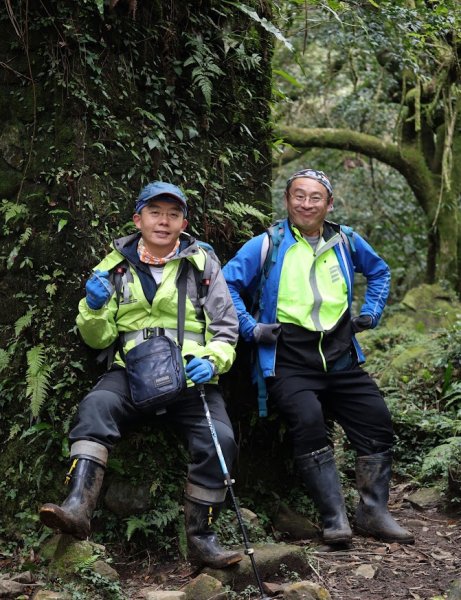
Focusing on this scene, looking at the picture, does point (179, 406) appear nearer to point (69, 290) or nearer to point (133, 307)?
point (133, 307)

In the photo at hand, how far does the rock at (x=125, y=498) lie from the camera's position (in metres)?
5.19

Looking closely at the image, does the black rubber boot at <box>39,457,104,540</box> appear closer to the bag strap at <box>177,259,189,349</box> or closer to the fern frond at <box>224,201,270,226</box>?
the bag strap at <box>177,259,189,349</box>

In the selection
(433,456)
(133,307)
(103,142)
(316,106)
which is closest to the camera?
(133,307)

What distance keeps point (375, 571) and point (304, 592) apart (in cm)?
86

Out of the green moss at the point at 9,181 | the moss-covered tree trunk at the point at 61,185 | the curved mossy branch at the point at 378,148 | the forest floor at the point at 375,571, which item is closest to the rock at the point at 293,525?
the forest floor at the point at 375,571

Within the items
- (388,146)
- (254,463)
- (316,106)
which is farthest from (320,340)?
(316,106)

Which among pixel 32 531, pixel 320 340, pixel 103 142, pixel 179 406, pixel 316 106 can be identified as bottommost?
pixel 32 531

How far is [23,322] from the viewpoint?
206 inches

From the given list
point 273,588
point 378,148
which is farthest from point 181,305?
point 378,148

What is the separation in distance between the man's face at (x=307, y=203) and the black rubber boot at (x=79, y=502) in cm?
248

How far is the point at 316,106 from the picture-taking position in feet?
58.1

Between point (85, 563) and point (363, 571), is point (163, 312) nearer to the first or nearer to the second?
point (85, 563)

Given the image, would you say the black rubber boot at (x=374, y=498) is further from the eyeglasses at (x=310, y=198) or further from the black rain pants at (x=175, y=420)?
the eyeglasses at (x=310, y=198)

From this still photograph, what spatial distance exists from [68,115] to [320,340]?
248 centimetres
